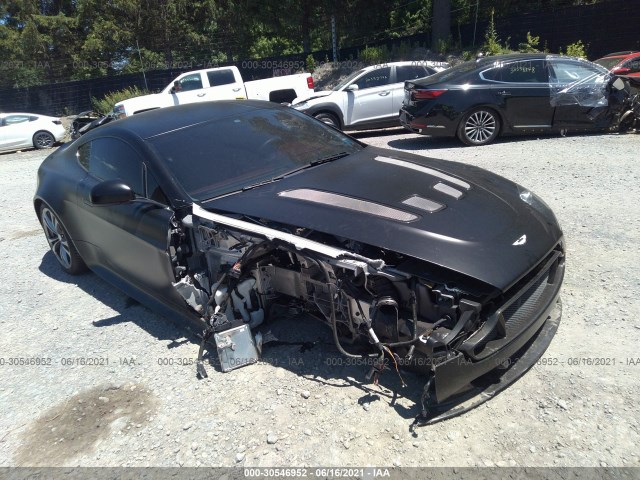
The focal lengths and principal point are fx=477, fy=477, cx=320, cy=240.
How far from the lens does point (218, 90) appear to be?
13977 millimetres

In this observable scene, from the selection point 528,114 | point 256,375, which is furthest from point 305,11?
point 256,375

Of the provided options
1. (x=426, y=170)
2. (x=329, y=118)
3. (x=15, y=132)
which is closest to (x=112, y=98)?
(x=15, y=132)

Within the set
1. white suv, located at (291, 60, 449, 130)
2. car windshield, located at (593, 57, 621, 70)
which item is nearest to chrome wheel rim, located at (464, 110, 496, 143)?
white suv, located at (291, 60, 449, 130)

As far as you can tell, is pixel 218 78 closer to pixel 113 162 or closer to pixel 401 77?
pixel 401 77

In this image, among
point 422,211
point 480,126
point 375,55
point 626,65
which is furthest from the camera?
point 375,55

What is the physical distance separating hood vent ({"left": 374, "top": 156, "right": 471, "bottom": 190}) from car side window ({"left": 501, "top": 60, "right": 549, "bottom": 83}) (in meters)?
5.64

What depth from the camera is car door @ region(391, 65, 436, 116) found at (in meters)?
10.8

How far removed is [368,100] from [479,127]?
3.19 metres

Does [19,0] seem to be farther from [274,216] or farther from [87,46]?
[274,216]

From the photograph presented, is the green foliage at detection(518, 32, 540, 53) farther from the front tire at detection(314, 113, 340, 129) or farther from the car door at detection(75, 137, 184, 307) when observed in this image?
the car door at detection(75, 137, 184, 307)

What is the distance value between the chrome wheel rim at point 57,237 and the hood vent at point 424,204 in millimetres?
3367

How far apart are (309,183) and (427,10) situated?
27.6 m

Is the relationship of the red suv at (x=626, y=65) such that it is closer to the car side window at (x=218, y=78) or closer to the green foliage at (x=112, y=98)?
the car side window at (x=218, y=78)

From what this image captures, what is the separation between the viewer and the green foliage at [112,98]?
68.0 ft
